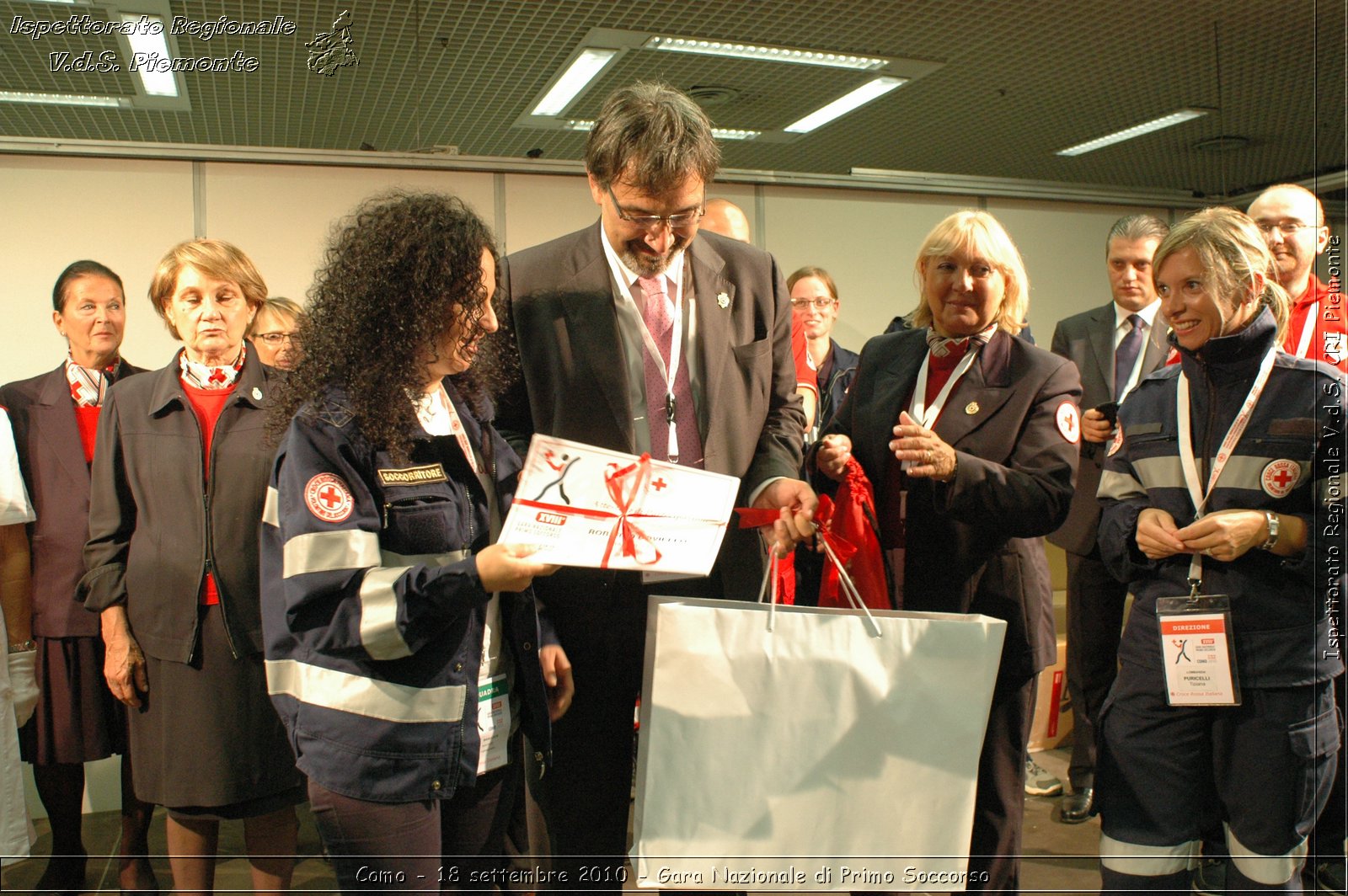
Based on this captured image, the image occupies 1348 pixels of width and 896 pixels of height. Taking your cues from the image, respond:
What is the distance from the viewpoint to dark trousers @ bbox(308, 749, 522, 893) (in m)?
1.32

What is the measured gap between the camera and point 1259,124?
4.98 m

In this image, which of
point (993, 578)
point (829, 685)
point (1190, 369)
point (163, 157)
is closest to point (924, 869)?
point (829, 685)

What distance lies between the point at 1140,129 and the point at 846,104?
5.35 feet

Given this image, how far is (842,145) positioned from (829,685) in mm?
5238

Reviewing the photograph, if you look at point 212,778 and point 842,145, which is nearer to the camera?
point 212,778

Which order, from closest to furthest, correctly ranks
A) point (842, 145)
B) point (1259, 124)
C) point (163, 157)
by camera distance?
point (163, 157) → point (1259, 124) → point (842, 145)

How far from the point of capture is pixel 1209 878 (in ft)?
8.93

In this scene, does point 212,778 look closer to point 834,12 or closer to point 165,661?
point 165,661

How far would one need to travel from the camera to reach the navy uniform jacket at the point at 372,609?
126 cm

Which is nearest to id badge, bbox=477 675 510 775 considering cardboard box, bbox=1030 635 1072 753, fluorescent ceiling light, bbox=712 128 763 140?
cardboard box, bbox=1030 635 1072 753

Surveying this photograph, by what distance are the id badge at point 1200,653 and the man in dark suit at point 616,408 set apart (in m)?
0.85

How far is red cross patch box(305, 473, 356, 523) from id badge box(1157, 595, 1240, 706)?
61.0 inches

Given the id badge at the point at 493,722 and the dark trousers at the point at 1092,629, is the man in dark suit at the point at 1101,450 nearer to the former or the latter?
the dark trousers at the point at 1092,629

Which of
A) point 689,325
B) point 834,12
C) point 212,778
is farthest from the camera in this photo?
point 834,12
